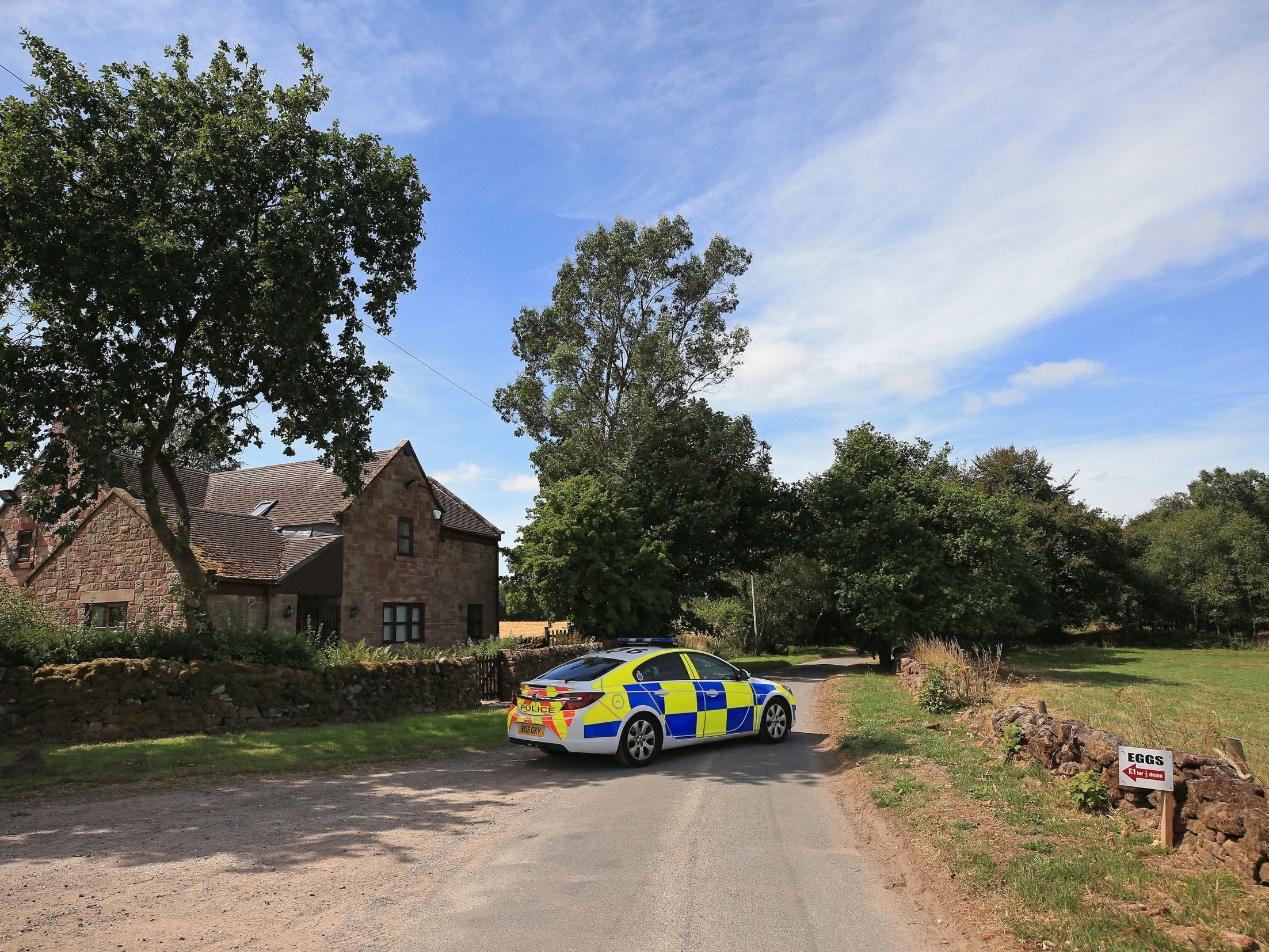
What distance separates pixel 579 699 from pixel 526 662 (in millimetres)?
9463

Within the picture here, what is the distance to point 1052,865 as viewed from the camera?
5.71 m

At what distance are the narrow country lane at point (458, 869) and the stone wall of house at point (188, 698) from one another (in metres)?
3.93

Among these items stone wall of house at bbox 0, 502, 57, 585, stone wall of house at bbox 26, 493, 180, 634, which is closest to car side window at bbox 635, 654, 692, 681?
stone wall of house at bbox 26, 493, 180, 634

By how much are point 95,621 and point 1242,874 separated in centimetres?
2668

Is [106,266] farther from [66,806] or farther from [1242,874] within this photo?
[1242,874]

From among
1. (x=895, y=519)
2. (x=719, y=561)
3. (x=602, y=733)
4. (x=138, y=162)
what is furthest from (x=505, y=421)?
(x=602, y=733)

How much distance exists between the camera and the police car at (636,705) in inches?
399

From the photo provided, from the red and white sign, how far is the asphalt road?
6.88 feet

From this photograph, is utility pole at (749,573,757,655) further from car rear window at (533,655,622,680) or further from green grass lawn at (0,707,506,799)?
car rear window at (533,655,622,680)

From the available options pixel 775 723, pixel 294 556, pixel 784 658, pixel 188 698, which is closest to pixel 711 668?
pixel 775 723

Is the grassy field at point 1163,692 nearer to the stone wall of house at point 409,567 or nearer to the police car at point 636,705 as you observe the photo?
the police car at point 636,705

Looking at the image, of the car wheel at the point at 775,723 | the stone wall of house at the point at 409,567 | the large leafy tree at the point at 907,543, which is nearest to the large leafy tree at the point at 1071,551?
the large leafy tree at the point at 907,543

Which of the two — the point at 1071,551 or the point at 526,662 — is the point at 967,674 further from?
the point at 1071,551

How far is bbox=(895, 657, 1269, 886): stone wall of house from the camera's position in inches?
211
